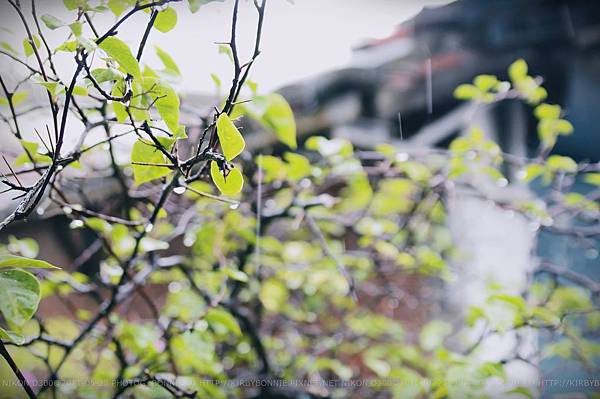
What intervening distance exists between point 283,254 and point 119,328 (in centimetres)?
70

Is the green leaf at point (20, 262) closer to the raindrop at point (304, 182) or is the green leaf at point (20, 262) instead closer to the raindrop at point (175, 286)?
the raindrop at point (304, 182)

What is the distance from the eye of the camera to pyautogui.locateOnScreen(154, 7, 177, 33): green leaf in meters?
0.57

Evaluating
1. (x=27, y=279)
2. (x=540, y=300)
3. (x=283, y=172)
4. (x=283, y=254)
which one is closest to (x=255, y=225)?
(x=283, y=172)

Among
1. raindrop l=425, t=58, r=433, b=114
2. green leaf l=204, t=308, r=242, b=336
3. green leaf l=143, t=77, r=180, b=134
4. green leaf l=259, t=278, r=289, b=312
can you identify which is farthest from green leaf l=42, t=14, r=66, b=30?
raindrop l=425, t=58, r=433, b=114

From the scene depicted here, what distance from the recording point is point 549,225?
1378 mm

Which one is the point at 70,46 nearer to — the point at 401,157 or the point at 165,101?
the point at 165,101

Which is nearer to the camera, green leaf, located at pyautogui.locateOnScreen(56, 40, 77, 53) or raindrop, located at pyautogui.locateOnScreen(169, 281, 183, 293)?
→ green leaf, located at pyautogui.locateOnScreen(56, 40, 77, 53)

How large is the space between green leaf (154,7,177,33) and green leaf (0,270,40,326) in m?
0.37

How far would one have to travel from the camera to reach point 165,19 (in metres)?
0.57

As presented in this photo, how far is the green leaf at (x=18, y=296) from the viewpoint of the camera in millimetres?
490

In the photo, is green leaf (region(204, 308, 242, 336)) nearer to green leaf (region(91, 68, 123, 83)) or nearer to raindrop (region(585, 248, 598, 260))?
green leaf (region(91, 68, 123, 83))

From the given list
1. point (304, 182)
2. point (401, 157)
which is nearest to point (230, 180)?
point (304, 182)

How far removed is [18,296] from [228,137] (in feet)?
1.06

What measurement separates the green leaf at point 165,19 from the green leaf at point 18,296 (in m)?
0.37
